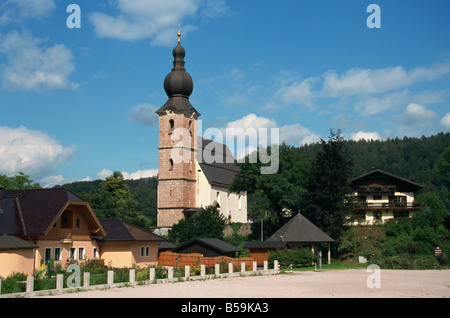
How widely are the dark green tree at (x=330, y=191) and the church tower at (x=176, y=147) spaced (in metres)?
22.2

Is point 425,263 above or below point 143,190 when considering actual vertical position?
below

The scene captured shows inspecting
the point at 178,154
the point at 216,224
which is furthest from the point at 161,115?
the point at 216,224

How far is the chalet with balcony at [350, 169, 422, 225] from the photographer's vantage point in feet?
205

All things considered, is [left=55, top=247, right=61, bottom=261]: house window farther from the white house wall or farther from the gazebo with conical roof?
the white house wall

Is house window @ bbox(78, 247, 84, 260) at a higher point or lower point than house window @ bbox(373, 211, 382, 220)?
lower


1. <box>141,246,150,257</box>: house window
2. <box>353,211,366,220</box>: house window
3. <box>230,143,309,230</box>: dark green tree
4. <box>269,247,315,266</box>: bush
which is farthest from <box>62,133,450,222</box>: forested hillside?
<box>141,246,150,257</box>: house window

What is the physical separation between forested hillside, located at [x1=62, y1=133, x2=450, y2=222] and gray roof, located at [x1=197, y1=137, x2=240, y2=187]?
4364 centimetres

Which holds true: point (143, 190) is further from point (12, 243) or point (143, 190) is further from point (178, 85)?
point (12, 243)

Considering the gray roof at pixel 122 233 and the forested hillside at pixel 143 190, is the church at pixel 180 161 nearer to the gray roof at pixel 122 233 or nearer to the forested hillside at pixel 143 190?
the gray roof at pixel 122 233

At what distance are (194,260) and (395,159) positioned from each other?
11866 cm

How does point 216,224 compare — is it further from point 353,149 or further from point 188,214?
point 353,149

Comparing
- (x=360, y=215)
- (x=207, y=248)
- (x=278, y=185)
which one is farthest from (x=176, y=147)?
(x=207, y=248)

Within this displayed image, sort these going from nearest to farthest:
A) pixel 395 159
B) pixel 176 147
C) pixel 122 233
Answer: pixel 122 233, pixel 176 147, pixel 395 159

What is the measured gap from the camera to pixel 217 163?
275 ft
